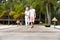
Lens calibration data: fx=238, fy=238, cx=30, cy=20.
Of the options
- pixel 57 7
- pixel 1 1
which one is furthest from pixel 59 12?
pixel 1 1

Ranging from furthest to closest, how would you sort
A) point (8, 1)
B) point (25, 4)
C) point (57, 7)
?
point (8, 1)
point (25, 4)
point (57, 7)

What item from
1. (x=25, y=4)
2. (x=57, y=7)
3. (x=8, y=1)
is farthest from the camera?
(x=8, y=1)

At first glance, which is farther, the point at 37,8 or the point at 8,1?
the point at 8,1

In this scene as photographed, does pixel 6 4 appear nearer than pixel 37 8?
No

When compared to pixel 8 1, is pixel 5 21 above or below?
below

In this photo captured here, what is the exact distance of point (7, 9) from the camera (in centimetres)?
3094

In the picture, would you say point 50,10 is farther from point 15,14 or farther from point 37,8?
point 15,14

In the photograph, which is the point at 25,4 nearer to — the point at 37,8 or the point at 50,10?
the point at 37,8

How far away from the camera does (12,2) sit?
31891 millimetres

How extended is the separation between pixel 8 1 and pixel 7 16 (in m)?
2.21

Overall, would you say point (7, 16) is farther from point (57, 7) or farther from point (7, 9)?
point (57, 7)

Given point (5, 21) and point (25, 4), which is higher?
point (25, 4)

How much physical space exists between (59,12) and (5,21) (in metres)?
7.18

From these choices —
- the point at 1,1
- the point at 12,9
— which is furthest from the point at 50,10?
the point at 1,1
